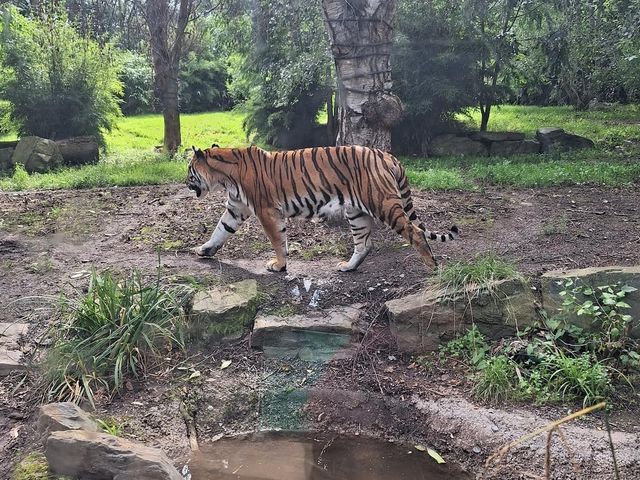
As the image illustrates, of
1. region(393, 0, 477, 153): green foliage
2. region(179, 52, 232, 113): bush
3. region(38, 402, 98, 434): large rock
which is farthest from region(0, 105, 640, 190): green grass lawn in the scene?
region(38, 402, 98, 434): large rock

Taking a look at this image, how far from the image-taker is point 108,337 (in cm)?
492

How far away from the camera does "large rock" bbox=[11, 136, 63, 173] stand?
40.9 ft

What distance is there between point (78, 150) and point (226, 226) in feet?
26.0

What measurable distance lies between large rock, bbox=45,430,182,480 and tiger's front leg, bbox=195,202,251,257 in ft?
10.6

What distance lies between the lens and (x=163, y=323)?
5.21m

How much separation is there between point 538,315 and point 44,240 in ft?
18.5

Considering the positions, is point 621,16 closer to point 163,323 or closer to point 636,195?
point 636,195

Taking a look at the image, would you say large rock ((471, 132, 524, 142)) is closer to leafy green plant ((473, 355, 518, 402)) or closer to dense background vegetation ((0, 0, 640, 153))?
dense background vegetation ((0, 0, 640, 153))

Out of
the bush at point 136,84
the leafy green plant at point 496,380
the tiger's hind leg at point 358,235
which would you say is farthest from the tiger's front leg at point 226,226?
the bush at point 136,84

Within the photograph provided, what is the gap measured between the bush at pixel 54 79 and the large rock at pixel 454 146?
25.5 ft

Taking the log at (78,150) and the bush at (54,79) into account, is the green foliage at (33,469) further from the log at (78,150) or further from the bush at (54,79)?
the bush at (54,79)

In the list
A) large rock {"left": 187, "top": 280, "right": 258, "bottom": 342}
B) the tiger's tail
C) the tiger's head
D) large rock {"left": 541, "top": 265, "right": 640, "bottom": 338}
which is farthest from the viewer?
the tiger's head

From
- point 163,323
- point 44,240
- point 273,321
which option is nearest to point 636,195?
point 273,321

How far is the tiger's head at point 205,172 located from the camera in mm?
6566
